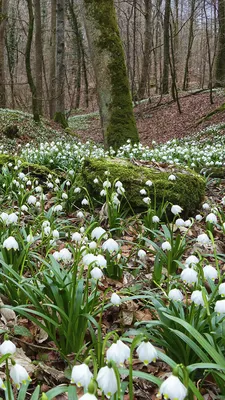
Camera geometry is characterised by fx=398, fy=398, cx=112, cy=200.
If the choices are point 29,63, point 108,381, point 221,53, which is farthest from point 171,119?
point 108,381

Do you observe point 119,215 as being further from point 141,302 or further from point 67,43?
point 67,43

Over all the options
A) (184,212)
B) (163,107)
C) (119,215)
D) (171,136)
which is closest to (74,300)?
(119,215)

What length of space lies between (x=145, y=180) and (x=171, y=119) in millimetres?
14367

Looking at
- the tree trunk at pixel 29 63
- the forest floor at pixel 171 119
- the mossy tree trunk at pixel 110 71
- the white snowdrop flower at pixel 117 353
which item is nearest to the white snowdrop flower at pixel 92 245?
the white snowdrop flower at pixel 117 353

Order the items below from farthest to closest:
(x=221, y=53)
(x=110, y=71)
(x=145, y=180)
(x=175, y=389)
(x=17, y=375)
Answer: (x=221, y=53) < (x=110, y=71) < (x=145, y=180) < (x=17, y=375) < (x=175, y=389)

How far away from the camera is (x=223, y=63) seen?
19.7 m

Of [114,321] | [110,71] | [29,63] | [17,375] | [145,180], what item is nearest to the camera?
[17,375]

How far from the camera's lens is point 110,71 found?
823 cm

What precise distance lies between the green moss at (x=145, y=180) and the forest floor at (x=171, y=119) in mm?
10467

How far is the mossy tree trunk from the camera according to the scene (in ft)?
26.9

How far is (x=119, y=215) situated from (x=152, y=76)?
35.2 meters

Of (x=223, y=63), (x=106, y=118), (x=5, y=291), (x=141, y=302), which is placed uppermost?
(x=223, y=63)

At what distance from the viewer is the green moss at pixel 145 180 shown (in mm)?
4316

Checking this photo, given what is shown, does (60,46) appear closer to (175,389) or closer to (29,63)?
(29,63)
